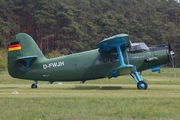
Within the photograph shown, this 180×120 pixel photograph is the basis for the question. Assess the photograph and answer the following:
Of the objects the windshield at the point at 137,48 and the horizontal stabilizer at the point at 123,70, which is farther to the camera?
the windshield at the point at 137,48

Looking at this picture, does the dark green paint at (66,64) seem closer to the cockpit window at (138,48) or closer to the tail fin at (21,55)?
the tail fin at (21,55)

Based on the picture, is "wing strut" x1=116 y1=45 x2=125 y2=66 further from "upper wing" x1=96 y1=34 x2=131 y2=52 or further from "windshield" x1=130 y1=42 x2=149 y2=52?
"windshield" x1=130 y1=42 x2=149 y2=52

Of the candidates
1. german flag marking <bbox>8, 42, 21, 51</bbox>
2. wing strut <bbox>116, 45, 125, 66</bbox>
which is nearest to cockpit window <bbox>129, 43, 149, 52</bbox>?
wing strut <bbox>116, 45, 125, 66</bbox>

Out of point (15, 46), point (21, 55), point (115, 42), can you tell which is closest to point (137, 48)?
point (115, 42)

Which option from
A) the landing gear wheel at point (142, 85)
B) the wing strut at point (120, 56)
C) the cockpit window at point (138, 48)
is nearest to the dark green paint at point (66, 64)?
the cockpit window at point (138, 48)

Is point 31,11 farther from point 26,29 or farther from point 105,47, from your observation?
point 105,47

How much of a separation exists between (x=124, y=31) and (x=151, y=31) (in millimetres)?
8427

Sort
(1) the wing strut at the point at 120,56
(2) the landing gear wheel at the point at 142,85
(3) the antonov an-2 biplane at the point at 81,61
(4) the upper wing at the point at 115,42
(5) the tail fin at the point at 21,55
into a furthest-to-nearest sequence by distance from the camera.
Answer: (5) the tail fin at the point at 21,55, (3) the antonov an-2 biplane at the point at 81,61, (1) the wing strut at the point at 120,56, (2) the landing gear wheel at the point at 142,85, (4) the upper wing at the point at 115,42

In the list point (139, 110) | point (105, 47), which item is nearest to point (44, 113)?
point (139, 110)

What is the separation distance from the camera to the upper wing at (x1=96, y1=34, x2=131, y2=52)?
1934 centimetres

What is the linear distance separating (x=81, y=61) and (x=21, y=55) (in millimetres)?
3521

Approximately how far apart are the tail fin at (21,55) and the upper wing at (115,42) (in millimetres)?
3984

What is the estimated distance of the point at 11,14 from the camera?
288 ft

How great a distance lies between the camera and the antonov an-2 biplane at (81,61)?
67.7 ft
